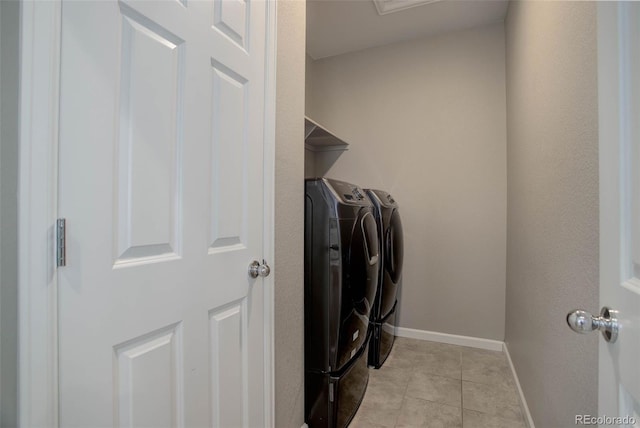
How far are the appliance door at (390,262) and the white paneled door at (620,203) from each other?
1.69 metres

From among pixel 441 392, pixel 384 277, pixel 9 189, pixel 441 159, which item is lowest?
pixel 441 392

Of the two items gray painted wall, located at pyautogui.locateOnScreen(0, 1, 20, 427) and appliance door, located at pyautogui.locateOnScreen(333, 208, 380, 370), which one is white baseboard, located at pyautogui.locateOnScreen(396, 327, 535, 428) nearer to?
appliance door, located at pyautogui.locateOnScreen(333, 208, 380, 370)

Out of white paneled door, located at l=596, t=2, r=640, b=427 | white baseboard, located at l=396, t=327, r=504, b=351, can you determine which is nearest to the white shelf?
white baseboard, located at l=396, t=327, r=504, b=351

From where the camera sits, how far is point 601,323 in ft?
2.02

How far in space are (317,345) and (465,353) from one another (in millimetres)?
1674

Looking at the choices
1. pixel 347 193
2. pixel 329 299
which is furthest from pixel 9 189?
pixel 347 193

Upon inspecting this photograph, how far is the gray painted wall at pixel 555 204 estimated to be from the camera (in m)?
0.94

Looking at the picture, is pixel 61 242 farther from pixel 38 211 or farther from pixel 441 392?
pixel 441 392

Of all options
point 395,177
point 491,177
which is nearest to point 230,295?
point 395,177

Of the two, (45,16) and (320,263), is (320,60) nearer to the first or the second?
(320,263)

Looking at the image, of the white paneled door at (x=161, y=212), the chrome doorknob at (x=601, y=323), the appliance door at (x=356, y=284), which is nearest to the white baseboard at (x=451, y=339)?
the appliance door at (x=356, y=284)

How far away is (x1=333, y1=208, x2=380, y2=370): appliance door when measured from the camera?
1.57 m

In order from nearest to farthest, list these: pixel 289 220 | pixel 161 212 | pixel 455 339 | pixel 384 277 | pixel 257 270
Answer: pixel 161 212 < pixel 257 270 < pixel 289 220 < pixel 384 277 < pixel 455 339

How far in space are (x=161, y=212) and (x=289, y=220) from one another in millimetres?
666
